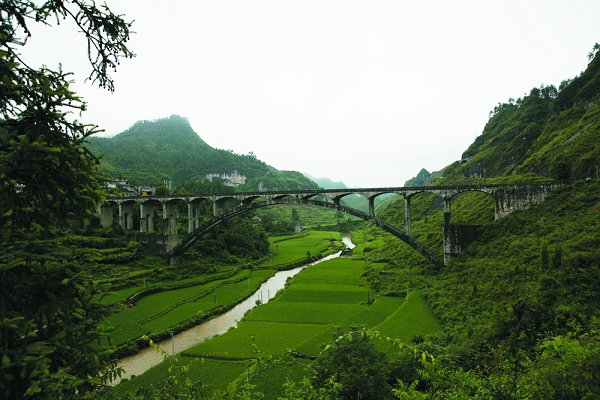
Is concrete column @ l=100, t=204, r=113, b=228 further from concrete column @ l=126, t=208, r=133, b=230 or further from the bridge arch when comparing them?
the bridge arch

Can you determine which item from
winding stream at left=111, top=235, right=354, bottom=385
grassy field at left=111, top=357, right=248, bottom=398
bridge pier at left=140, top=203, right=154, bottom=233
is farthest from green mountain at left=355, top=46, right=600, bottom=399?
bridge pier at left=140, top=203, right=154, bottom=233

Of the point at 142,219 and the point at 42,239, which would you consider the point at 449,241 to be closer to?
the point at 42,239

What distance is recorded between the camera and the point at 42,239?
3.81 meters

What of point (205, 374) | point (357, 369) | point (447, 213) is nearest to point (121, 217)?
point (205, 374)

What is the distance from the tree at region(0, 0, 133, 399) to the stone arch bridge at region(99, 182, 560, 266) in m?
21.0

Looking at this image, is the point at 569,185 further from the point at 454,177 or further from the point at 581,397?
the point at 454,177

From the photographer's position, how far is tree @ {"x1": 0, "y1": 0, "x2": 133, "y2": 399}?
313cm

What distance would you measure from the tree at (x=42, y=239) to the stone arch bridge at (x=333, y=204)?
68.8ft

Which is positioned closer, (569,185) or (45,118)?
(45,118)

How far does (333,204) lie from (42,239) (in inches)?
1267

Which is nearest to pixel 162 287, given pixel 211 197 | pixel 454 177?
pixel 211 197

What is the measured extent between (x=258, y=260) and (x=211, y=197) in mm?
12421

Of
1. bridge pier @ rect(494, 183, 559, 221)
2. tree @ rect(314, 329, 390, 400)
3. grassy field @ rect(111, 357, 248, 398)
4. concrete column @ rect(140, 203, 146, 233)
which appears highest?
bridge pier @ rect(494, 183, 559, 221)

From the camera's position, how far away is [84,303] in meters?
3.99
